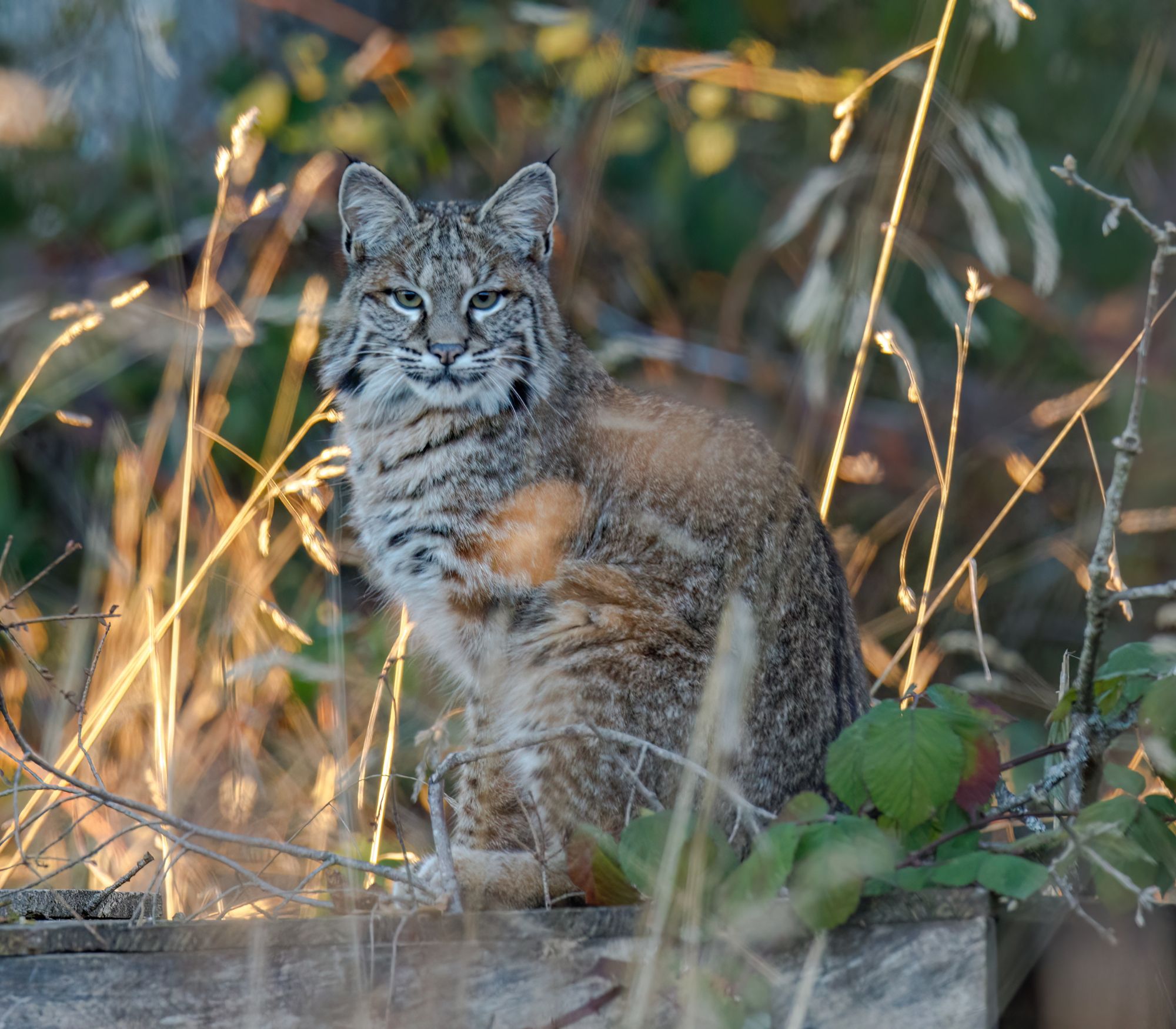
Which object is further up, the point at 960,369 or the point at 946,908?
the point at 960,369

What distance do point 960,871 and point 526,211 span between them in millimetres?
2588

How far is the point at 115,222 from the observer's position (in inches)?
280

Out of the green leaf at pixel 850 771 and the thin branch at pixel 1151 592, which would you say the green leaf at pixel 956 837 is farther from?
the thin branch at pixel 1151 592

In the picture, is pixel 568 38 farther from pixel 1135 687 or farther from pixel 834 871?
pixel 834 871

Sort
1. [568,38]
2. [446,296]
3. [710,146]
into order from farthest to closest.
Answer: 1. [710,146]
2. [568,38]
3. [446,296]

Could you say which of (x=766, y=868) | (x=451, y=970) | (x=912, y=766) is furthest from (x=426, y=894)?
(x=912, y=766)

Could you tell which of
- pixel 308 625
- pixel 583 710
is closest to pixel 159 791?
pixel 583 710

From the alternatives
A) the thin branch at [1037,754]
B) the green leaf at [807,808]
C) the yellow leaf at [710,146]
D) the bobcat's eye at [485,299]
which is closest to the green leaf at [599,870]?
the green leaf at [807,808]

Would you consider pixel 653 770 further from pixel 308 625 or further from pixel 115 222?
pixel 115 222

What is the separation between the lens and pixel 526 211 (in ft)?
13.4

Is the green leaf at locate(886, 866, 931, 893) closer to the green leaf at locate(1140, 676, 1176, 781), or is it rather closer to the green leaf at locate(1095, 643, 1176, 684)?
the green leaf at locate(1140, 676, 1176, 781)

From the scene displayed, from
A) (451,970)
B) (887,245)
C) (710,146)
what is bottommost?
(451,970)

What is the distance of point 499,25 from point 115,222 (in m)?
2.21

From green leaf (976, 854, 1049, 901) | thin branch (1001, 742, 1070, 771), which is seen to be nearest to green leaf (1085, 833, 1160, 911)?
green leaf (976, 854, 1049, 901)
